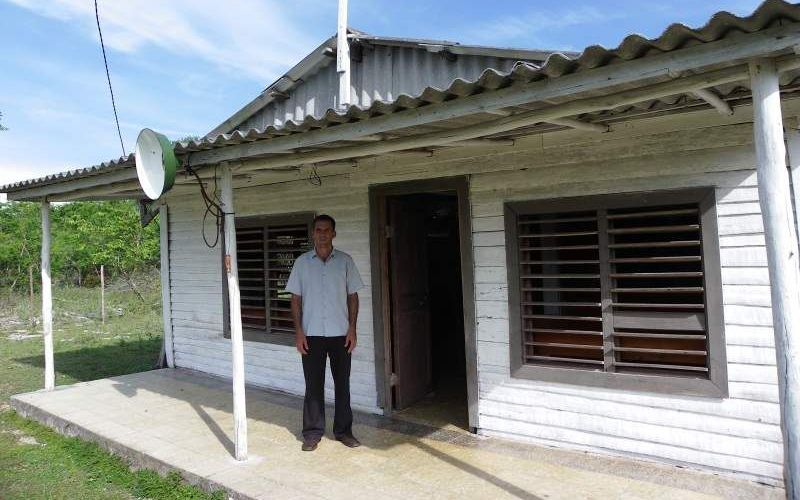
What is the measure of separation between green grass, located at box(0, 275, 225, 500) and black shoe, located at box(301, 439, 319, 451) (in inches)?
31.1

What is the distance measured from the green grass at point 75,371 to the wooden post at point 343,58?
5061mm

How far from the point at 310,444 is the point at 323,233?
5.54ft

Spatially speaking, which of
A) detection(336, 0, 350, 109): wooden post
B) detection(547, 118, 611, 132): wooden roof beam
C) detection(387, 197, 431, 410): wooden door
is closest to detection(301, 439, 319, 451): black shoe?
detection(387, 197, 431, 410): wooden door

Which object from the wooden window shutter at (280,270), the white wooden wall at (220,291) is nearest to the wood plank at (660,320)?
the white wooden wall at (220,291)

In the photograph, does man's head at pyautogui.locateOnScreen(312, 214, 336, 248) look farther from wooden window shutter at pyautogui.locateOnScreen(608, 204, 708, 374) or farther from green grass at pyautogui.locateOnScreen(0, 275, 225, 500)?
wooden window shutter at pyautogui.locateOnScreen(608, 204, 708, 374)

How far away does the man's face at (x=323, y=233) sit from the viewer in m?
4.57

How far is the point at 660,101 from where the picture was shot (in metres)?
3.17

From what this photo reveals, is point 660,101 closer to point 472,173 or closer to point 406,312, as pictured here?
point 472,173

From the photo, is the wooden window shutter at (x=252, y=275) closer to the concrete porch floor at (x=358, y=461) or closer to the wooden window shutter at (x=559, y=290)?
the concrete porch floor at (x=358, y=461)

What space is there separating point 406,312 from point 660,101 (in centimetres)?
321

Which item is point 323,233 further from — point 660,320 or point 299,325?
point 660,320

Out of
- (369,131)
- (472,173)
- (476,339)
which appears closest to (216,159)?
(369,131)

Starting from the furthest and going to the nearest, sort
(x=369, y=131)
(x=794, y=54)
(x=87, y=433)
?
(x=87, y=433) → (x=369, y=131) → (x=794, y=54)

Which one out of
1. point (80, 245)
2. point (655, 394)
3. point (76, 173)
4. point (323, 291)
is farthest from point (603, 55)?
point (80, 245)
